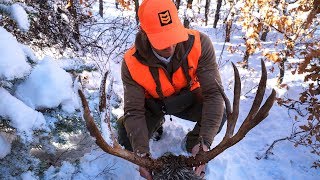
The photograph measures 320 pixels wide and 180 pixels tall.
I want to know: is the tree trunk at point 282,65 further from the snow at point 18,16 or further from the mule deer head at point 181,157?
the snow at point 18,16

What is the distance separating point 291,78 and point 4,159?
851 centimetres

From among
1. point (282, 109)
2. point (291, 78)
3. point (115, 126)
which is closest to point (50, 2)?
point (115, 126)

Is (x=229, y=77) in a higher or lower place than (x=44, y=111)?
lower

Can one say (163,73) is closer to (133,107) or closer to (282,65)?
(133,107)

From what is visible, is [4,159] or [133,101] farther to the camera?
[133,101]

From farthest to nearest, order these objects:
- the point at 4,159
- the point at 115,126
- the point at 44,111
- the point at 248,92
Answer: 1. the point at 248,92
2. the point at 115,126
3. the point at 44,111
4. the point at 4,159

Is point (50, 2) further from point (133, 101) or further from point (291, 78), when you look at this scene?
point (291, 78)

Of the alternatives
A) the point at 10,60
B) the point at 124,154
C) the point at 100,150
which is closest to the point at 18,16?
the point at 10,60

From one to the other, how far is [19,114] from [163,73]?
1583mm

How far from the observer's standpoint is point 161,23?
11.1 ft

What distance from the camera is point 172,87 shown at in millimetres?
4133

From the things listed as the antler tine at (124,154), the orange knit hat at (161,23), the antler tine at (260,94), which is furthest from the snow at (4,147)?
the antler tine at (260,94)

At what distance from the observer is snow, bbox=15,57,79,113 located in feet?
10.6

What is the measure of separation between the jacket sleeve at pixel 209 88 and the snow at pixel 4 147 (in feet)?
6.30
